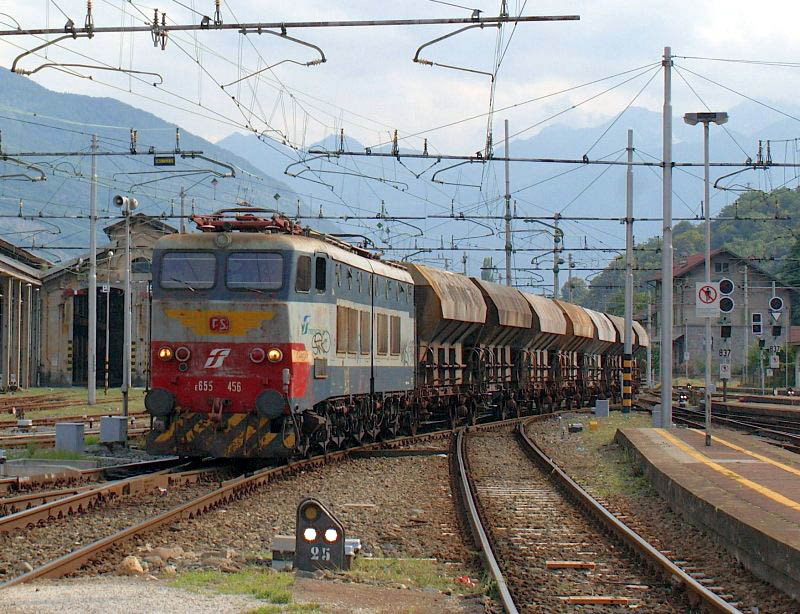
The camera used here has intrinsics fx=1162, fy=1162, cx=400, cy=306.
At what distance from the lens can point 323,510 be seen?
9766mm

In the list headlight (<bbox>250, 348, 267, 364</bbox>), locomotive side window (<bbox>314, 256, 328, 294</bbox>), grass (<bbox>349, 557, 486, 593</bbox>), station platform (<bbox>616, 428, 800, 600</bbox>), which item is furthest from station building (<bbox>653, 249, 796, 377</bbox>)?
grass (<bbox>349, 557, 486, 593</bbox>)

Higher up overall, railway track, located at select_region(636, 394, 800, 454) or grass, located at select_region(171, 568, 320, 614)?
grass, located at select_region(171, 568, 320, 614)

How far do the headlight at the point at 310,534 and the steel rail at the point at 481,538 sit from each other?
5.00 ft

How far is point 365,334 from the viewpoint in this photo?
69.6ft

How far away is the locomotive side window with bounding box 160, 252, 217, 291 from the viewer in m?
17.7

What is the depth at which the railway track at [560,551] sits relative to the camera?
904 cm

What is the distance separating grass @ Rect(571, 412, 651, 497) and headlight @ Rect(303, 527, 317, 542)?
711 centimetres

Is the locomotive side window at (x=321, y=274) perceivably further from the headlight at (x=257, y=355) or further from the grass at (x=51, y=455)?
the grass at (x=51, y=455)

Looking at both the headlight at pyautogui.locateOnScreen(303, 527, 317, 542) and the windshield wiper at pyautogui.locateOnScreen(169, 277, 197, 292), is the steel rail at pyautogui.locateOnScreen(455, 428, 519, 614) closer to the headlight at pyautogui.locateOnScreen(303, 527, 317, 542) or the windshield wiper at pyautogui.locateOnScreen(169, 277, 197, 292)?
the headlight at pyautogui.locateOnScreen(303, 527, 317, 542)

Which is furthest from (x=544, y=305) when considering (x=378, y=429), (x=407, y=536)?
(x=407, y=536)

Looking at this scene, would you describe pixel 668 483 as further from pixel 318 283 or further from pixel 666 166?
pixel 666 166

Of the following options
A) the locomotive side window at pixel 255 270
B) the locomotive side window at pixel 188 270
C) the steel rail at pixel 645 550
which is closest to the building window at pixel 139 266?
the locomotive side window at pixel 188 270

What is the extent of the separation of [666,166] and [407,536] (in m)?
16.2

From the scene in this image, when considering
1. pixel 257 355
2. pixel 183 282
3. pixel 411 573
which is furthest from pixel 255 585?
pixel 183 282
